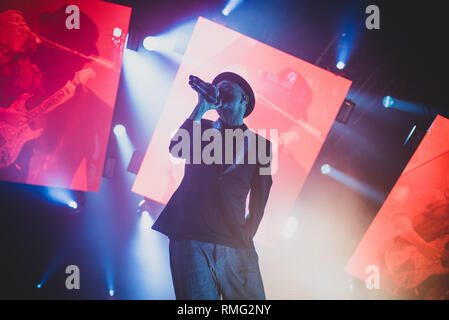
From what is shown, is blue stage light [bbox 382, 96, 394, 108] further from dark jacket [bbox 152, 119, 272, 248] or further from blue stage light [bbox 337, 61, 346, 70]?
dark jacket [bbox 152, 119, 272, 248]

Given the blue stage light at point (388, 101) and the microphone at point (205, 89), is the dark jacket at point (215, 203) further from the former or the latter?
the blue stage light at point (388, 101)

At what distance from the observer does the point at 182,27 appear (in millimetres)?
3281

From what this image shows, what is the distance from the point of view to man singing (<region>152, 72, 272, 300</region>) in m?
1.63

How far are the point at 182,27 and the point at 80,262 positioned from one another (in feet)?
10.6

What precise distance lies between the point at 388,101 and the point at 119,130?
3.75 m

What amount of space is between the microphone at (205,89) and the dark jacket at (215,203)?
0.21 m

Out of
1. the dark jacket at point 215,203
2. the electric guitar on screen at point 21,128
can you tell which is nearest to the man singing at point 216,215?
the dark jacket at point 215,203

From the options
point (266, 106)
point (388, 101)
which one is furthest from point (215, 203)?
point (388, 101)

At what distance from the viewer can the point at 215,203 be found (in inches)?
70.7

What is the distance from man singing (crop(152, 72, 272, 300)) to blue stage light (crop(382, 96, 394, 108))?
2720mm

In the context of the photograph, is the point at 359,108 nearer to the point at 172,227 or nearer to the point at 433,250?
the point at 433,250

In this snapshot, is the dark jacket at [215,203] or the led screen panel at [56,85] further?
the led screen panel at [56,85]

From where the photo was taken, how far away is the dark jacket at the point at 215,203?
1.70 meters
